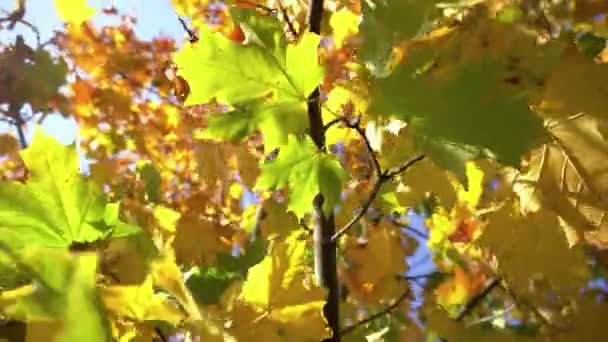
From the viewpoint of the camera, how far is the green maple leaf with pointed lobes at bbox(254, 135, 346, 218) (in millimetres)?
1054

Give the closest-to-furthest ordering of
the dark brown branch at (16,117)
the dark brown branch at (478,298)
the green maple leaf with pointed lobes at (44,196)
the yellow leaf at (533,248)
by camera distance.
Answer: the green maple leaf with pointed lobes at (44,196), the yellow leaf at (533,248), the dark brown branch at (478,298), the dark brown branch at (16,117)

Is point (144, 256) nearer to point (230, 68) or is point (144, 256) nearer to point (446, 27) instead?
point (230, 68)

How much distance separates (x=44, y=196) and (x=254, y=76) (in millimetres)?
346

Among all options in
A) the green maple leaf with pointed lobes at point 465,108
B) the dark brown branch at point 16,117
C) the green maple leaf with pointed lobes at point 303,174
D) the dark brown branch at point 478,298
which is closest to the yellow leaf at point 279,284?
the green maple leaf with pointed lobes at point 303,174

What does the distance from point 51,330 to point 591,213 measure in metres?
0.92

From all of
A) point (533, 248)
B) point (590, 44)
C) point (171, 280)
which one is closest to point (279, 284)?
point (171, 280)

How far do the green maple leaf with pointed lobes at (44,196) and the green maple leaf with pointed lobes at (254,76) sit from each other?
0.77 feet

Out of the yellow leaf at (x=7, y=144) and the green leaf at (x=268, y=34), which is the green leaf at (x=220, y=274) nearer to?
the green leaf at (x=268, y=34)

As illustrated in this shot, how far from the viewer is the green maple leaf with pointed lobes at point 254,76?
3.23 feet

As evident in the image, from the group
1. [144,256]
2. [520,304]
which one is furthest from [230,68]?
[520,304]

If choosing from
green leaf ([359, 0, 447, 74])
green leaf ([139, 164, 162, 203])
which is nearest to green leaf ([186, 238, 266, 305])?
green leaf ([359, 0, 447, 74])

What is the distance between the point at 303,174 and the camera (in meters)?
1.09

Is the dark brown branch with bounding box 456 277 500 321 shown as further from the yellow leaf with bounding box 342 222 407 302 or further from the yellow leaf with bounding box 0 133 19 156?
the yellow leaf with bounding box 0 133 19 156

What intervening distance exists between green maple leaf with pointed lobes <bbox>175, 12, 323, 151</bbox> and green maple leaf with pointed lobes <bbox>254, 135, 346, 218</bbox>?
0.14 feet
